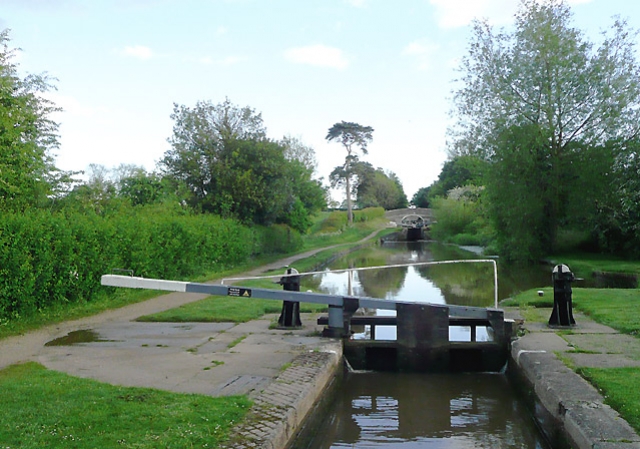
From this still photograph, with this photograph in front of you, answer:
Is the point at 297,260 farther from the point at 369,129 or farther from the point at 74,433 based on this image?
the point at 369,129

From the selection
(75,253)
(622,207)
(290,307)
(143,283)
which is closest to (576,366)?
(290,307)

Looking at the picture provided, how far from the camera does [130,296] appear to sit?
50.3 feet

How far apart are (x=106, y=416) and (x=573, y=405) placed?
4202 mm

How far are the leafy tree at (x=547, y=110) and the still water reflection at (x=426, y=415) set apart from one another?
69.9ft

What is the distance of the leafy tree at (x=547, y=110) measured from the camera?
28109 mm

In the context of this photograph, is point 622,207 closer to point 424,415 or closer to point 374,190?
point 424,415

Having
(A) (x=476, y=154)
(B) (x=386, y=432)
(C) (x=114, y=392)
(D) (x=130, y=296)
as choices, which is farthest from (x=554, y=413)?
(A) (x=476, y=154)

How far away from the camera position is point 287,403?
6160mm

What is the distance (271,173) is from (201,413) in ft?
78.7

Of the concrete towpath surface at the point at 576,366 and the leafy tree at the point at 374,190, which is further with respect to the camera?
the leafy tree at the point at 374,190

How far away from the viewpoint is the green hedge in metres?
10.9

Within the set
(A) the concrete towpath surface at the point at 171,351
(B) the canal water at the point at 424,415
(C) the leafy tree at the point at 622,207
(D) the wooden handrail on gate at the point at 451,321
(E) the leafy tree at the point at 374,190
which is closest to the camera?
(B) the canal water at the point at 424,415

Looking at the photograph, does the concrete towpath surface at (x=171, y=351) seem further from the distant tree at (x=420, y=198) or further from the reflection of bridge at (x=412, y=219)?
the distant tree at (x=420, y=198)

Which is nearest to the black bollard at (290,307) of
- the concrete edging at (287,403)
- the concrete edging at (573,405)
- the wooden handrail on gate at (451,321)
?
the wooden handrail on gate at (451,321)
